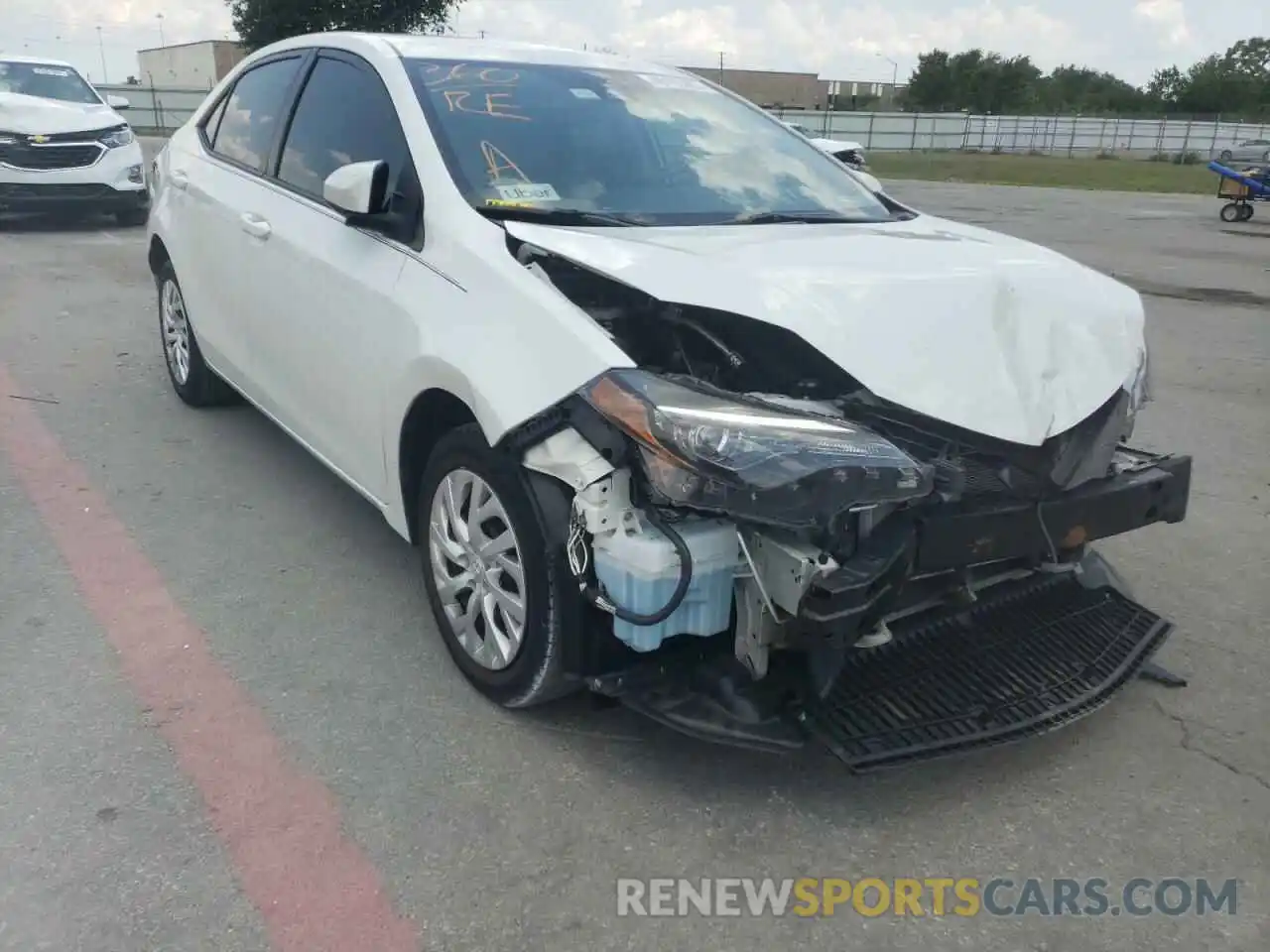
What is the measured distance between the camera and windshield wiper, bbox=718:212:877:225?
11.4 feet

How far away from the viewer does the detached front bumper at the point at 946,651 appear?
2.50m

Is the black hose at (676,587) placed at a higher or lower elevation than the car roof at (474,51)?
lower

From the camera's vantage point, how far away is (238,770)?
2754mm

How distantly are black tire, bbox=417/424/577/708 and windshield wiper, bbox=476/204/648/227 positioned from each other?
2.11 feet

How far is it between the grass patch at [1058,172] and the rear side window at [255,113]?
2641 cm

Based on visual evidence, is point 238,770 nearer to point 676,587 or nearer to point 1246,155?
point 676,587

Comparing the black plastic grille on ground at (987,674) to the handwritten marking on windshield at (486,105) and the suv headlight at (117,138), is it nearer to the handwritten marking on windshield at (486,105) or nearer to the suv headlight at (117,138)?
the handwritten marking on windshield at (486,105)

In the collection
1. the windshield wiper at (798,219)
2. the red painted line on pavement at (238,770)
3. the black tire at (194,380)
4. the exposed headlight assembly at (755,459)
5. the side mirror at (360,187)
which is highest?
the side mirror at (360,187)

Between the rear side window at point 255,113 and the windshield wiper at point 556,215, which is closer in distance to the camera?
the windshield wiper at point 556,215

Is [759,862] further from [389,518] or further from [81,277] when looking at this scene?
[81,277]

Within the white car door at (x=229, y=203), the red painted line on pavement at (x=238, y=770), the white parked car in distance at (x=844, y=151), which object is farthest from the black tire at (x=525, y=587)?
the white parked car in distance at (x=844, y=151)

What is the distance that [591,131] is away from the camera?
3656 millimetres

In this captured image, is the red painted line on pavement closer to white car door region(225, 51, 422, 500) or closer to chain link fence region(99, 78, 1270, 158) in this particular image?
white car door region(225, 51, 422, 500)

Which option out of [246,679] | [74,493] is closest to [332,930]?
[246,679]
